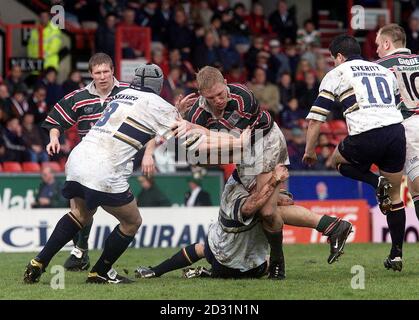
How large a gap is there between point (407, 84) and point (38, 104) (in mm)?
10047

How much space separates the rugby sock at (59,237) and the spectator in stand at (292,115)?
11.3 m

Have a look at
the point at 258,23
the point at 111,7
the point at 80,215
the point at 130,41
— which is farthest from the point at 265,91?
the point at 80,215

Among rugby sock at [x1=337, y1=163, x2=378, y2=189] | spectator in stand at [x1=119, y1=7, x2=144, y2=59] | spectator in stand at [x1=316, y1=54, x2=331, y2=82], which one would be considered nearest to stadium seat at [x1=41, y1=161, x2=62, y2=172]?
spectator in stand at [x1=119, y1=7, x2=144, y2=59]

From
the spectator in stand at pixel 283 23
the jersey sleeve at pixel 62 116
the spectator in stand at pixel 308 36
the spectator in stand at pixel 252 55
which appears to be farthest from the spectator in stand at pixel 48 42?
the jersey sleeve at pixel 62 116

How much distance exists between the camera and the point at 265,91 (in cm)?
2191

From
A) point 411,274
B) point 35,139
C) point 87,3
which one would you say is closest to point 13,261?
point 411,274

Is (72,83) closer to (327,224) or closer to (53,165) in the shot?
(53,165)

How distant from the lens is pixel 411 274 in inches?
437

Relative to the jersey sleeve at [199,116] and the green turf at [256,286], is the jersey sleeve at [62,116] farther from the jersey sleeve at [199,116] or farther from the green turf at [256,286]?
the jersey sleeve at [199,116]

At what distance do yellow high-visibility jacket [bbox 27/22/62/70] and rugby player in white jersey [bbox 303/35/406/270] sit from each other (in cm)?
1121

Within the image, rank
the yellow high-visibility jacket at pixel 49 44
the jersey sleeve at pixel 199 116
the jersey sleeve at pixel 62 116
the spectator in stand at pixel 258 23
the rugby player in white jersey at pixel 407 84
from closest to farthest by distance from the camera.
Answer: the jersey sleeve at pixel 199 116, the rugby player in white jersey at pixel 407 84, the jersey sleeve at pixel 62 116, the yellow high-visibility jacket at pixel 49 44, the spectator in stand at pixel 258 23

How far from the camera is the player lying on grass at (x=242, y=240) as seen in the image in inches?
422

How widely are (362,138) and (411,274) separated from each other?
4.80ft
